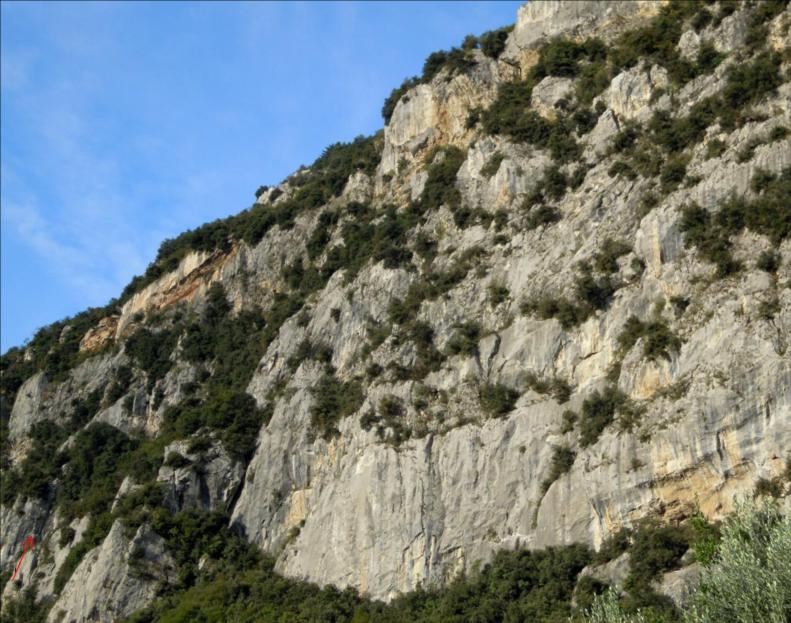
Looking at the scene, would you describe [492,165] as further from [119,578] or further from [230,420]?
[119,578]

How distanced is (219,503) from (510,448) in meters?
18.6

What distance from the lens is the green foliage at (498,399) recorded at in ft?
143

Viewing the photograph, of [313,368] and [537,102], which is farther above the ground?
[537,102]

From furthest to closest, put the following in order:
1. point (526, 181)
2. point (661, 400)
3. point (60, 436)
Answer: point (60, 436) < point (526, 181) < point (661, 400)

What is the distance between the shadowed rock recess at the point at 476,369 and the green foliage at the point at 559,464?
0.12 meters

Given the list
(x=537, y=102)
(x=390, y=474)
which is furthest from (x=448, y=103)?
(x=390, y=474)

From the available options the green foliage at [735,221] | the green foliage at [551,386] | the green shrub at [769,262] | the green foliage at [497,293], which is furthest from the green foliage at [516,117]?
the green shrub at [769,262]

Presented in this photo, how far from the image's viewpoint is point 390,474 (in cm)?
4469

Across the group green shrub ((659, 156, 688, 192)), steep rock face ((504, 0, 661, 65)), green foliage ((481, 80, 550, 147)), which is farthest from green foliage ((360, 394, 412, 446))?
steep rock face ((504, 0, 661, 65))

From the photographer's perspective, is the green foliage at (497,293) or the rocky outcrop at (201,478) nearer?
the green foliage at (497,293)

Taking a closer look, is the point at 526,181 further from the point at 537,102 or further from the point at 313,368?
the point at 313,368

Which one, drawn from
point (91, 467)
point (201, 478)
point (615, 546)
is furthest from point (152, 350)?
point (615, 546)

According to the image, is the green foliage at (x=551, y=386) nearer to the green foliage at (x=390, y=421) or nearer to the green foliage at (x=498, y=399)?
the green foliage at (x=498, y=399)

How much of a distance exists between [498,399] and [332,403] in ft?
35.2
